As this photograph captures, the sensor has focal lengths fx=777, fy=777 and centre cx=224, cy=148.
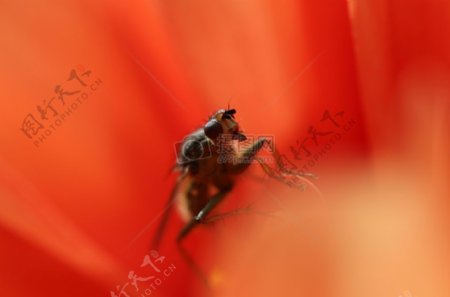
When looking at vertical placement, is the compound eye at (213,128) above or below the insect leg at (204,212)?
above

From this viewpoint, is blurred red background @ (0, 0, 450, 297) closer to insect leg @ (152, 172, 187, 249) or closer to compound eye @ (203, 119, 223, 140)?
insect leg @ (152, 172, 187, 249)

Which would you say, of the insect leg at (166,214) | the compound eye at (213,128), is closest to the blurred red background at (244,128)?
the insect leg at (166,214)

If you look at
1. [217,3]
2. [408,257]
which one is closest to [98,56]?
[217,3]

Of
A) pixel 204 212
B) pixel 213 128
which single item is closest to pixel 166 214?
pixel 204 212

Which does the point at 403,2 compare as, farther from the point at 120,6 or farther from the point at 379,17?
the point at 120,6

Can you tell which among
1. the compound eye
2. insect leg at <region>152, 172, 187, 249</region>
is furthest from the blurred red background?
the compound eye

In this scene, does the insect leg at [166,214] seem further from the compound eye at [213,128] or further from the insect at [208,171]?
the compound eye at [213,128]

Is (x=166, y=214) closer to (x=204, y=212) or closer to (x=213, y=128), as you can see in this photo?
(x=204, y=212)
